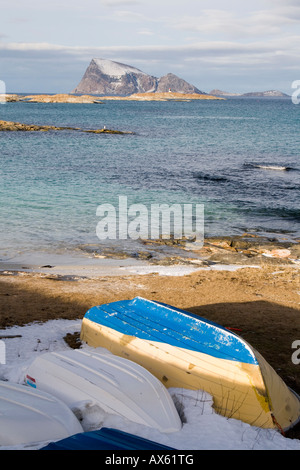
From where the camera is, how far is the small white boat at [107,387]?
20.4 feet

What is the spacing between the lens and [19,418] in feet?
18.2

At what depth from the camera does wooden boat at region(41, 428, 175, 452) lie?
525 centimetres

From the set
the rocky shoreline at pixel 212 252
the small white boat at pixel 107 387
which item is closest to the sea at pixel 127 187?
the rocky shoreline at pixel 212 252

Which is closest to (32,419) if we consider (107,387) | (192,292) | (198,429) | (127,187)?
(107,387)

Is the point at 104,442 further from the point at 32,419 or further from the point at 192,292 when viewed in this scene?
the point at 192,292

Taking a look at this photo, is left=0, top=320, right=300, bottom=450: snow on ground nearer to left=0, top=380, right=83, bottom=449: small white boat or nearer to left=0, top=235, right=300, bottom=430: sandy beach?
left=0, top=380, right=83, bottom=449: small white boat

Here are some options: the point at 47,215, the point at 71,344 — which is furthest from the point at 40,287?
the point at 47,215

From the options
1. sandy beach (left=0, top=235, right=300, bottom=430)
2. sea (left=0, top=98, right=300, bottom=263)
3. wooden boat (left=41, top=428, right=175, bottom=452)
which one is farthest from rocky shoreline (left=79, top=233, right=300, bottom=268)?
wooden boat (left=41, top=428, right=175, bottom=452)

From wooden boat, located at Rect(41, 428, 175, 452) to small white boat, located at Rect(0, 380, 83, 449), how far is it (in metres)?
0.21

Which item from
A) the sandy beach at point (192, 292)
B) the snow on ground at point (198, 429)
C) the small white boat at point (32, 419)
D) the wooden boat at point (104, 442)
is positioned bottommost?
the sandy beach at point (192, 292)

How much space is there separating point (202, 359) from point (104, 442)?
2263mm

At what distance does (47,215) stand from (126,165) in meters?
15.7

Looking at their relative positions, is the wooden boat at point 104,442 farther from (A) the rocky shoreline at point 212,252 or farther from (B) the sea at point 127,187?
(B) the sea at point 127,187

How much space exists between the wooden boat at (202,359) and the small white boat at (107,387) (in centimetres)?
67
